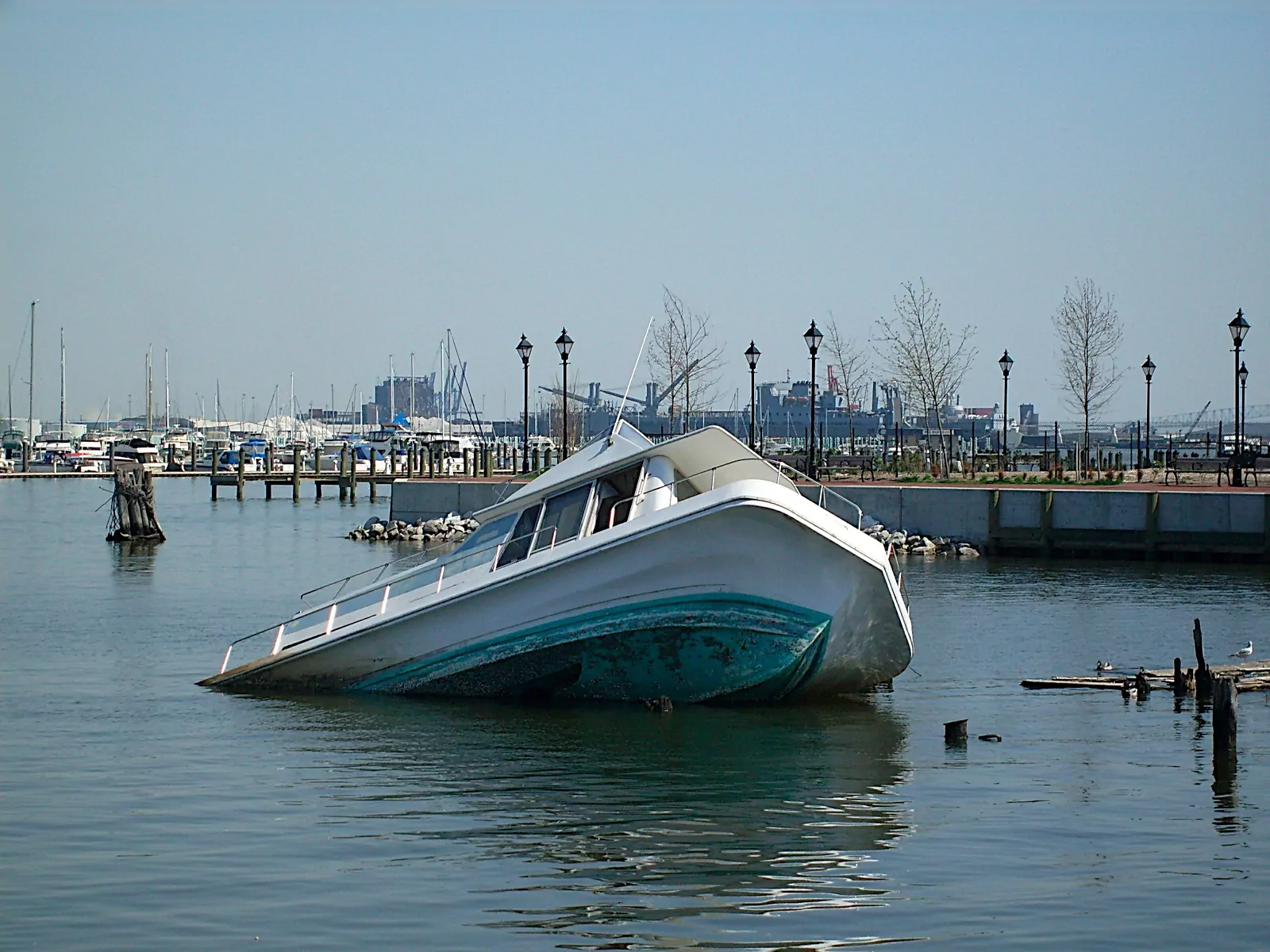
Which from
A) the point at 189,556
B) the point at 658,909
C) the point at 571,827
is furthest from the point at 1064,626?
the point at 189,556

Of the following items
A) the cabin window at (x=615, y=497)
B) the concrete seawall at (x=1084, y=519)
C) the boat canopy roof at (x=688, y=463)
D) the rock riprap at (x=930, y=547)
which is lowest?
the rock riprap at (x=930, y=547)

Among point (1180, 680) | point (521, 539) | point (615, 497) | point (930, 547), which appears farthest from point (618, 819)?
point (930, 547)

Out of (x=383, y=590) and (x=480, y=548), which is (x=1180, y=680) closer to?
(x=480, y=548)

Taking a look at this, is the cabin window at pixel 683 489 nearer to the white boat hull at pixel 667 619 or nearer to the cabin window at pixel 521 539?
the white boat hull at pixel 667 619

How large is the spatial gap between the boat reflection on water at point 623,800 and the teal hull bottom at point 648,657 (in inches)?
9.7

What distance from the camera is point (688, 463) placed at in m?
16.6

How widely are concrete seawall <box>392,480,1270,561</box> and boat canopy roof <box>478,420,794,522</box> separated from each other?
19909 mm

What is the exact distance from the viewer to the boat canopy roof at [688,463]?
1639 centimetres

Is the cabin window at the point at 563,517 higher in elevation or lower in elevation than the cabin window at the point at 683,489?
lower

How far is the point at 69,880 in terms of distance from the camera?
34.6 feet

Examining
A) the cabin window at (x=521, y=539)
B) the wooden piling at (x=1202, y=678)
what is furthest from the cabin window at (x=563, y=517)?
the wooden piling at (x=1202, y=678)

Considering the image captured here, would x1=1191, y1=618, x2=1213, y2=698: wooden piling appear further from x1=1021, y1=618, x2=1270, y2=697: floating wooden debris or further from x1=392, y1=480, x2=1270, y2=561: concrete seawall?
x1=392, y1=480, x2=1270, y2=561: concrete seawall

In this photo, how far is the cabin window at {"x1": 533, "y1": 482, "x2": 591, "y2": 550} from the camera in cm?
1642

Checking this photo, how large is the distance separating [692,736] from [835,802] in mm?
2612
